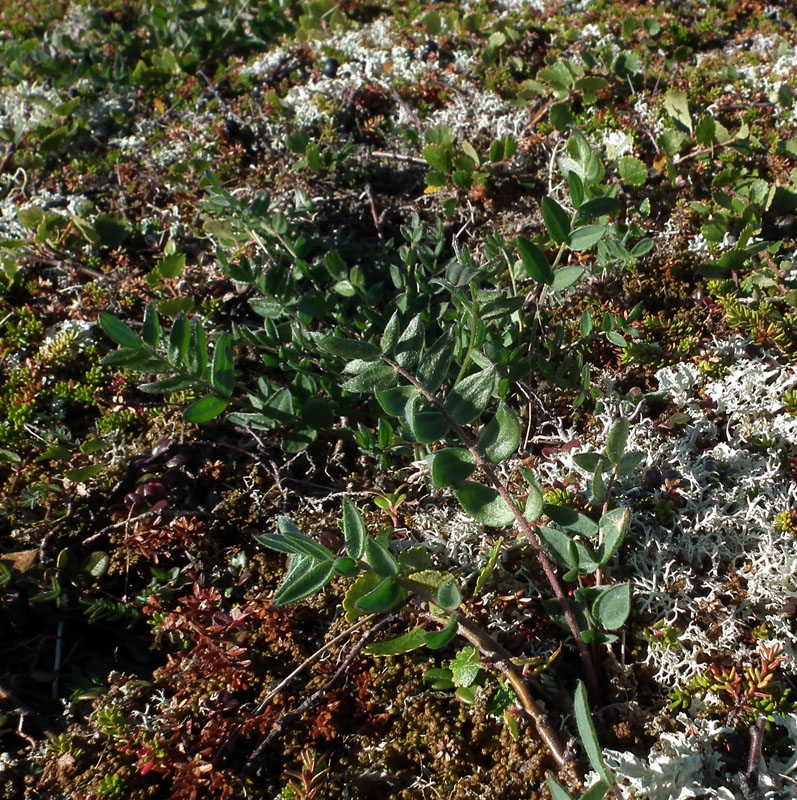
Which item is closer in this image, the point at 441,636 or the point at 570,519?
the point at 441,636

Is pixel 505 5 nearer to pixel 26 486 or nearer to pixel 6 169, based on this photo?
pixel 6 169

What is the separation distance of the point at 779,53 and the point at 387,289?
271 cm

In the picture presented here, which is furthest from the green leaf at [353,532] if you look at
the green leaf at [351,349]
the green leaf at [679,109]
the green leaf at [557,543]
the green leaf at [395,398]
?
the green leaf at [679,109]

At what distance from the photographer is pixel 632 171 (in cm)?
329

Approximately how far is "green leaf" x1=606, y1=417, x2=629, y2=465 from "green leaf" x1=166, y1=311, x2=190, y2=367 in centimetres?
Result: 131

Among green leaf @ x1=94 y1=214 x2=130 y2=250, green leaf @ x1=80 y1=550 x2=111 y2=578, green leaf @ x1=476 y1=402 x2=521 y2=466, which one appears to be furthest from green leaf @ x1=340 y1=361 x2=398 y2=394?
green leaf @ x1=94 y1=214 x2=130 y2=250

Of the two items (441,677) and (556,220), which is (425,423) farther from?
(556,220)

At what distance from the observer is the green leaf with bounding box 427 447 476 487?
1.85 meters

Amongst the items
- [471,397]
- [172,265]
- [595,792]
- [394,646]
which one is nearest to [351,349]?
Result: [471,397]

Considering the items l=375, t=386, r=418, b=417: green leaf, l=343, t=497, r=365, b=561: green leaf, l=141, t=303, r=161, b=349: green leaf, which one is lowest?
l=343, t=497, r=365, b=561: green leaf

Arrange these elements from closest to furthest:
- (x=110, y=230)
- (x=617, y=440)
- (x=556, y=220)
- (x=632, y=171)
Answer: (x=617, y=440), (x=556, y=220), (x=632, y=171), (x=110, y=230)

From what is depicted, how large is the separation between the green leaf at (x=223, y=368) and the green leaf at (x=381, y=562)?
0.84 m

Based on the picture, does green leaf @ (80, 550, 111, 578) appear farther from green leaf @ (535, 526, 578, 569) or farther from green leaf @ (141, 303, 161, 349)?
green leaf @ (535, 526, 578, 569)

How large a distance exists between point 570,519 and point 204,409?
3.87 ft
